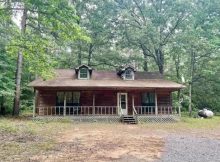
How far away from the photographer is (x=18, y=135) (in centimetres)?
1477

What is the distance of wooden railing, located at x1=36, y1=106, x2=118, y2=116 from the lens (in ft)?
83.7

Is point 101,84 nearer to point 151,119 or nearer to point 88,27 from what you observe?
point 151,119

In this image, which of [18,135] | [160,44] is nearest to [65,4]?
[18,135]

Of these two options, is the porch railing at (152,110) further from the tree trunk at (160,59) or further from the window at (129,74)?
the tree trunk at (160,59)

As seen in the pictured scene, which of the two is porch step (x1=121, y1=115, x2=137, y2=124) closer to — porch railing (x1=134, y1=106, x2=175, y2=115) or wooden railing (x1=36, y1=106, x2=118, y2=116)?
wooden railing (x1=36, y1=106, x2=118, y2=116)

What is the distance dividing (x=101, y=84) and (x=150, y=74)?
23.1 ft

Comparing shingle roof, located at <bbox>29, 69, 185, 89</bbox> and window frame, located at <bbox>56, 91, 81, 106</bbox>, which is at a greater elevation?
shingle roof, located at <bbox>29, 69, 185, 89</bbox>

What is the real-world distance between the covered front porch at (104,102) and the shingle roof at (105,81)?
2.66 ft

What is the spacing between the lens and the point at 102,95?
90.2ft

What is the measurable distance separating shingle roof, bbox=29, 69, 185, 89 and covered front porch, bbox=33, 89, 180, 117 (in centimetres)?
81

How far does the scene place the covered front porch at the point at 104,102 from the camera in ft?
85.8

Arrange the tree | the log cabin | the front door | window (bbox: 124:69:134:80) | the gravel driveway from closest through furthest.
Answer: the gravel driveway
the tree
the log cabin
the front door
window (bbox: 124:69:134:80)

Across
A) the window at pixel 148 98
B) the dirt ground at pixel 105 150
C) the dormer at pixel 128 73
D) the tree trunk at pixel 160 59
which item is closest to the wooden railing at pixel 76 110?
the window at pixel 148 98

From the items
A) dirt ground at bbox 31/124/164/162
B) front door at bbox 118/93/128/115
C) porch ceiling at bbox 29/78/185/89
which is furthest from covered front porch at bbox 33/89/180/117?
dirt ground at bbox 31/124/164/162
